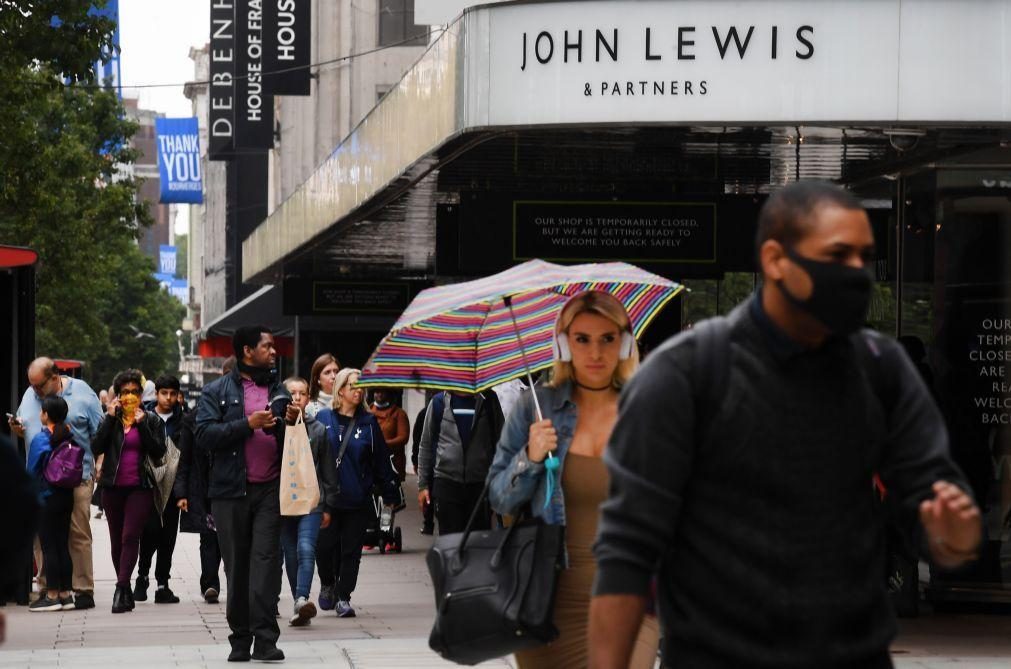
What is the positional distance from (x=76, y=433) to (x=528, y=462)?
26.8 ft

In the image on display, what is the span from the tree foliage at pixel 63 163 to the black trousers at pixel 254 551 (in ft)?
34.3

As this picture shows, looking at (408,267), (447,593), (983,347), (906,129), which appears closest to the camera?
(447,593)

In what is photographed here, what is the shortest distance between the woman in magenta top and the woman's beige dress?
8061mm

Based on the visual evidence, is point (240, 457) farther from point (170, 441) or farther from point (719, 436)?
point (719, 436)

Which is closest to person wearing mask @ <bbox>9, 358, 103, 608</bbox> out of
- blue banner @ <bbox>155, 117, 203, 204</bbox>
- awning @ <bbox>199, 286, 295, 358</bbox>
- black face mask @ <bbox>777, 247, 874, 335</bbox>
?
black face mask @ <bbox>777, 247, 874, 335</bbox>

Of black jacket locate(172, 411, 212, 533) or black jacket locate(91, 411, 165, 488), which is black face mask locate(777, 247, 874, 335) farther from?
black jacket locate(91, 411, 165, 488)

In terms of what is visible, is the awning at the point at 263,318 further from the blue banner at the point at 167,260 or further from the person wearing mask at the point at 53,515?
the blue banner at the point at 167,260

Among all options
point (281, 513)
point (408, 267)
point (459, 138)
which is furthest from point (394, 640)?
point (408, 267)

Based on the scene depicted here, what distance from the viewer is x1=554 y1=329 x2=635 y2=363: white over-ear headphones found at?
603cm

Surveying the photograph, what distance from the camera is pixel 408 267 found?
25.5 m

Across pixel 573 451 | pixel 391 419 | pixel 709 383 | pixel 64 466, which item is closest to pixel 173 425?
pixel 64 466

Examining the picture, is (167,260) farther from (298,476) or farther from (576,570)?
(576,570)

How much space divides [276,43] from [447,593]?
116ft

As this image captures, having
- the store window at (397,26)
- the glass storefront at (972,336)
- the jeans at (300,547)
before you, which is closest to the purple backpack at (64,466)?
the jeans at (300,547)
